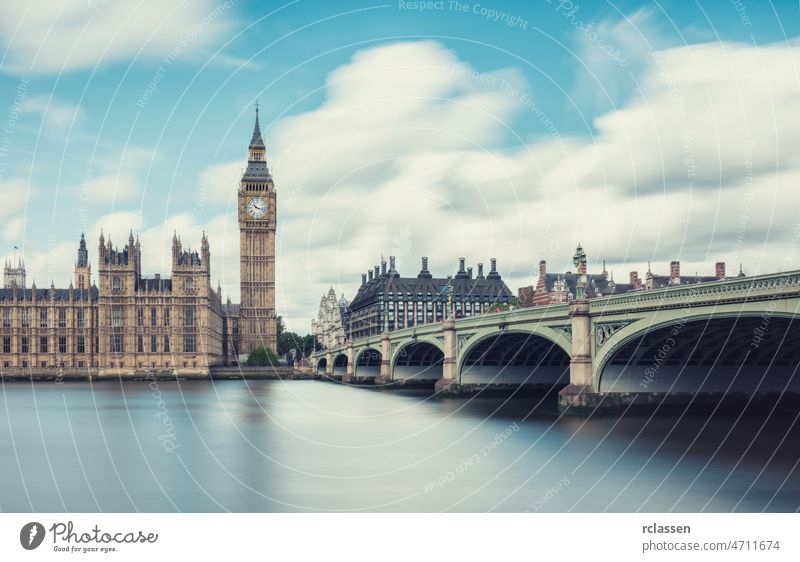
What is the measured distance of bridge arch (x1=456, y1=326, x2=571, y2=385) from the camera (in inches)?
2680

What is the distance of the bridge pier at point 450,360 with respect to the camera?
70.9 m

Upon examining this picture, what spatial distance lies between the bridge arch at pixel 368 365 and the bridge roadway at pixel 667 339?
168 feet

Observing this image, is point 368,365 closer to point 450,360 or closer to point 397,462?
point 450,360

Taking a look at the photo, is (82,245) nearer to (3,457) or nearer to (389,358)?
(389,358)

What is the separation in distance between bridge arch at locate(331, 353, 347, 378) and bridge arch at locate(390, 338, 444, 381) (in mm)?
39799

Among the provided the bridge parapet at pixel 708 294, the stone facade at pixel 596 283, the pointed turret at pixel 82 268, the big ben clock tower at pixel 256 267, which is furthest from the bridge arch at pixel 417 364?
the pointed turret at pixel 82 268

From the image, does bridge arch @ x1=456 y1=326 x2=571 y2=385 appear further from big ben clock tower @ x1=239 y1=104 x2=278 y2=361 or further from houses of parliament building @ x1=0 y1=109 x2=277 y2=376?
big ben clock tower @ x1=239 y1=104 x2=278 y2=361

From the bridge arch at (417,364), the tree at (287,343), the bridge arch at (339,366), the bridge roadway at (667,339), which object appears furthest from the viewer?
the tree at (287,343)

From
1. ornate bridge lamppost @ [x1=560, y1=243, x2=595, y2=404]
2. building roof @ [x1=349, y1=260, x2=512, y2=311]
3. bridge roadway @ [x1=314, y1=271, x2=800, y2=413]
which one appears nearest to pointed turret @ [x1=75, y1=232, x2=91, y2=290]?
building roof @ [x1=349, y1=260, x2=512, y2=311]

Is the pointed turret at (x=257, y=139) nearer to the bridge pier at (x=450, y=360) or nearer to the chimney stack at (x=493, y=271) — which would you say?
the chimney stack at (x=493, y=271)

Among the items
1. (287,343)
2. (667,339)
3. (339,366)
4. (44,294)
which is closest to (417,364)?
(339,366)

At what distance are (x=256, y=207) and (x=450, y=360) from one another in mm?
91861

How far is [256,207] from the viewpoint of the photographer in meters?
158
